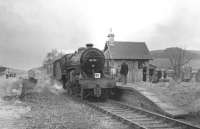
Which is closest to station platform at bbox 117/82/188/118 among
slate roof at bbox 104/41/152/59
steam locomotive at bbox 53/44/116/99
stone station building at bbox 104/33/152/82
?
steam locomotive at bbox 53/44/116/99

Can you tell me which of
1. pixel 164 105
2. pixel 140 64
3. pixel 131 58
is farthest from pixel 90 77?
pixel 140 64

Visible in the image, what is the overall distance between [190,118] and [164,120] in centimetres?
153

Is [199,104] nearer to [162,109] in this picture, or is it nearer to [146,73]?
[162,109]

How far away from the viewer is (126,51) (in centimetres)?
3028

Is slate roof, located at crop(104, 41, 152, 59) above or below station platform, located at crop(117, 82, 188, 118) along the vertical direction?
above

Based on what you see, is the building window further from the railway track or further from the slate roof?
the railway track

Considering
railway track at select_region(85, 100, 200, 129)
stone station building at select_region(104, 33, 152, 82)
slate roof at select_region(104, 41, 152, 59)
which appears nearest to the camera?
railway track at select_region(85, 100, 200, 129)

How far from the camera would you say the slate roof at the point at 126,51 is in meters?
29.0

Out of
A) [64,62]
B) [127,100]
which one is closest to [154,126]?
[127,100]

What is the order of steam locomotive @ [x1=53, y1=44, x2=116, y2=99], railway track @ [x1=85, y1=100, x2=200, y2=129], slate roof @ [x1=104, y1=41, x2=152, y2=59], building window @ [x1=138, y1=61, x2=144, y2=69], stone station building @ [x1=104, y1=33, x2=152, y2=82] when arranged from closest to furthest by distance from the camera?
railway track @ [x1=85, y1=100, x2=200, y2=129] < steam locomotive @ [x1=53, y1=44, x2=116, y2=99] < stone station building @ [x1=104, y1=33, x2=152, y2=82] < slate roof @ [x1=104, y1=41, x2=152, y2=59] < building window @ [x1=138, y1=61, x2=144, y2=69]

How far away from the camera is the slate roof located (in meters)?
29.0

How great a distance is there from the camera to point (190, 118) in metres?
9.95

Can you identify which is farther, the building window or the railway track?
the building window

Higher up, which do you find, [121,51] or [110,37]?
[110,37]
